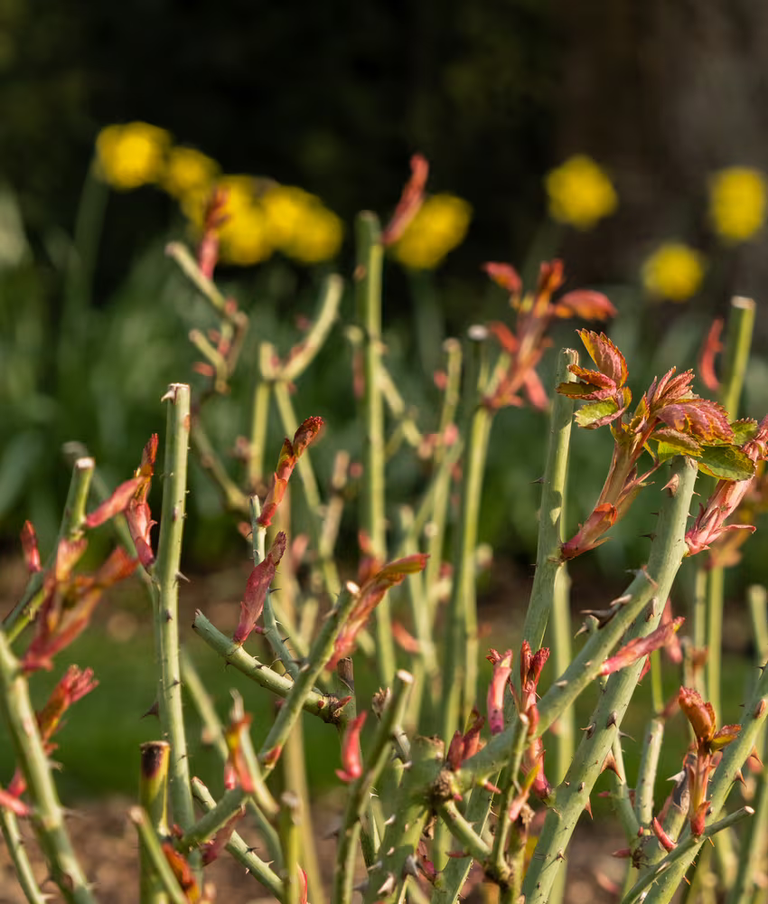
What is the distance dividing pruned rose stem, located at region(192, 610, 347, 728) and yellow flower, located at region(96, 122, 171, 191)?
3.87m

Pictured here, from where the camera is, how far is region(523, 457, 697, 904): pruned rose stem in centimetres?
81

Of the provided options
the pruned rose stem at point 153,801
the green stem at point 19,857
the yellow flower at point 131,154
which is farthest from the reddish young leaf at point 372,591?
the yellow flower at point 131,154

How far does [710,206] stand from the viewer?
491cm

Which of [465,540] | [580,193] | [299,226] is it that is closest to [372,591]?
[465,540]

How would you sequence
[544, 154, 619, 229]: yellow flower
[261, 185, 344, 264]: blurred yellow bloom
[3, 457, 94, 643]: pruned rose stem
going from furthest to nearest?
[544, 154, 619, 229]: yellow flower → [261, 185, 344, 264]: blurred yellow bloom → [3, 457, 94, 643]: pruned rose stem

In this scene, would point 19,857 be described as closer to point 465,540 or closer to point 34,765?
point 34,765

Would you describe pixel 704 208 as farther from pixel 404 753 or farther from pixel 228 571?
pixel 404 753

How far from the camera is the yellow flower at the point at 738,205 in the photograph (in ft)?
14.3

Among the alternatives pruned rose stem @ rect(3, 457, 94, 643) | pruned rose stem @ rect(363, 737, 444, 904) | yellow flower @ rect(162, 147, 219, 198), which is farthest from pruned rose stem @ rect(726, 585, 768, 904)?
yellow flower @ rect(162, 147, 219, 198)

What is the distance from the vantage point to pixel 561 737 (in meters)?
1.54

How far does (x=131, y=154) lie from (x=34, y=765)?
13.2 feet

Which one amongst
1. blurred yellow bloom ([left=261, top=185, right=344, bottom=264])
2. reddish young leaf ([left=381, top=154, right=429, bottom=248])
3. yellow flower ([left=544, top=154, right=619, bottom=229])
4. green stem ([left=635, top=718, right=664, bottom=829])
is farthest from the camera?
yellow flower ([left=544, top=154, right=619, bottom=229])

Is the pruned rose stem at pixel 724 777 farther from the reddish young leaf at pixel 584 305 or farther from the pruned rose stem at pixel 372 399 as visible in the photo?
the pruned rose stem at pixel 372 399

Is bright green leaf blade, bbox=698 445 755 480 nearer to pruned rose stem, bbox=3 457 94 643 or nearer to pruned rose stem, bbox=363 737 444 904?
pruned rose stem, bbox=363 737 444 904
